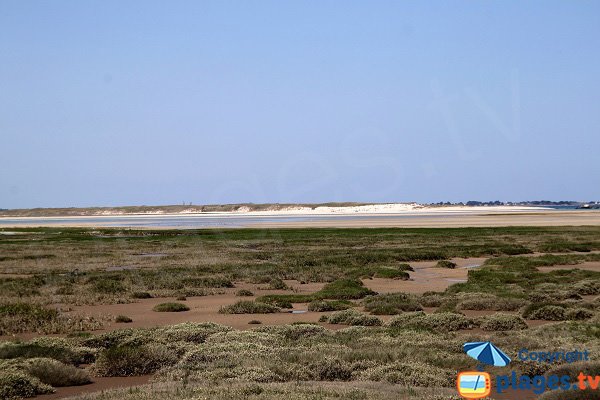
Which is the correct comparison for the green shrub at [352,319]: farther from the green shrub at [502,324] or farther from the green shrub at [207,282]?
the green shrub at [207,282]

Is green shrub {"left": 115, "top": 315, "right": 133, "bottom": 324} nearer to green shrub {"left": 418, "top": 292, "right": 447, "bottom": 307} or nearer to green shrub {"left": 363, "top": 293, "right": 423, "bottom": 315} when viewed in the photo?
green shrub {"left": 363, "top": 293, "right": 423, "bottom": 315}

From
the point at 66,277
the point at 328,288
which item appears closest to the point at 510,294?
the point at 328,288

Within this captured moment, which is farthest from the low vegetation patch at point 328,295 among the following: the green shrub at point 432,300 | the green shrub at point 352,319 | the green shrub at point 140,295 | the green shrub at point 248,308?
the green shrub at point 352,319

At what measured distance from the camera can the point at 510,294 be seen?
26469 millimetres

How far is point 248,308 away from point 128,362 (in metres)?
10.8

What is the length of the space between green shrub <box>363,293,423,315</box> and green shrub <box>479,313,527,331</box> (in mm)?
4926

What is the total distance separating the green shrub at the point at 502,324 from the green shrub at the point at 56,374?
10.8 m

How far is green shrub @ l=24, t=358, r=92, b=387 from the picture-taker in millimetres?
12812

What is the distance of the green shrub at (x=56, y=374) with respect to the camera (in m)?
12.8

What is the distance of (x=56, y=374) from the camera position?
42.2 feet

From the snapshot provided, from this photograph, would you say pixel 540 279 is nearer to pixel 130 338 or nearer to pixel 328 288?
pixel 328 288

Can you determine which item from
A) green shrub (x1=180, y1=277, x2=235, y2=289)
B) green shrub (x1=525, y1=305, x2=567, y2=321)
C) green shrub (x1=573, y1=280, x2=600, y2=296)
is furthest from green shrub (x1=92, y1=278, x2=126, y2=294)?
green shrub (x1=573, y1=280, x2=600, y2=296)

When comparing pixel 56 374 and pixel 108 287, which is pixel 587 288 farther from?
pixel 56 374

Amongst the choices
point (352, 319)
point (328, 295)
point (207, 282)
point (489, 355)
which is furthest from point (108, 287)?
point (489, 355)
